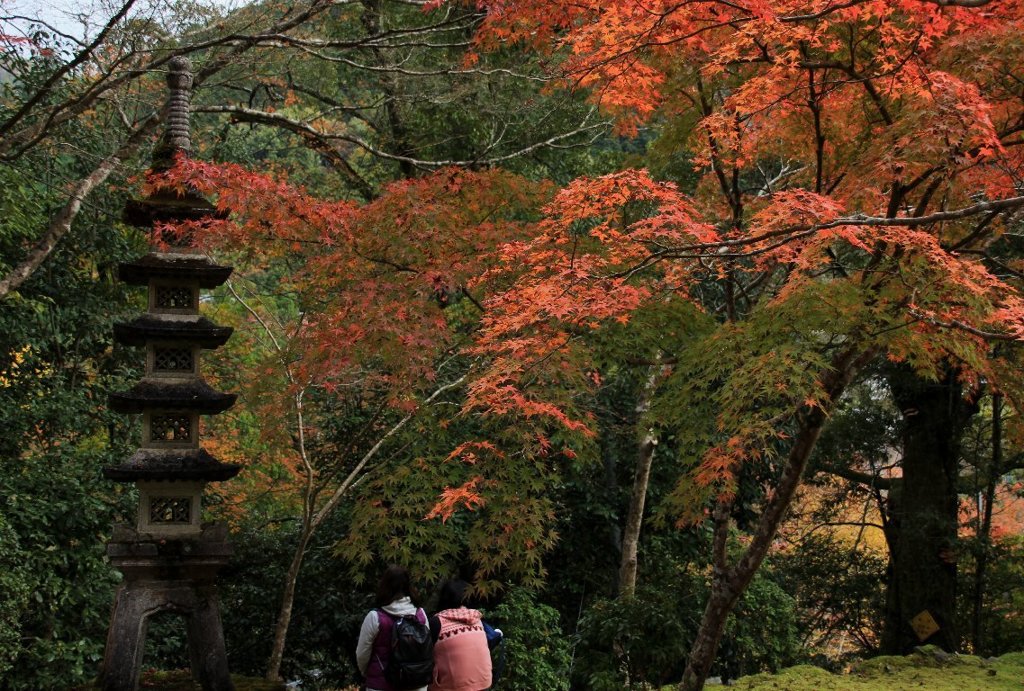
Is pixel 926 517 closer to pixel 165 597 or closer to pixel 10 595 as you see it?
pixel 165 597

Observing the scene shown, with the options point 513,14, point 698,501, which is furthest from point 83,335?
point 698,501

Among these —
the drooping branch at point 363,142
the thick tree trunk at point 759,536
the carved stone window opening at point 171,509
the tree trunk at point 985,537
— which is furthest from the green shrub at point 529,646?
the tree trunk at point 985,537

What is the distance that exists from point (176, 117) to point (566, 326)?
3.38 meters

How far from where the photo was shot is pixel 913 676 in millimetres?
7949

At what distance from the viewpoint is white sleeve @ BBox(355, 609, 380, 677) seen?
382 cm

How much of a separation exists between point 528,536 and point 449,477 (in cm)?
81

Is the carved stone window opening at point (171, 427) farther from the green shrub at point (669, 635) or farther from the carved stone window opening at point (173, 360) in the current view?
the green shrub at point (669, 635)

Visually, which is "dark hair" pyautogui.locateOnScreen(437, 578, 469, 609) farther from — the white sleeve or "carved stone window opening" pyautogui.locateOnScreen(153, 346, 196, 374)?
"carved stone window opening" pyautogui.locateOnScreen(153, 346, 196, 374)

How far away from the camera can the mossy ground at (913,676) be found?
7.11 metres

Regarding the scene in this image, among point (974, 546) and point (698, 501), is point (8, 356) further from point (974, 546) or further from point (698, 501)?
point (974, 546)

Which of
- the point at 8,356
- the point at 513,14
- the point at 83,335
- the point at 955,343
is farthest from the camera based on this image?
the point at 83,335

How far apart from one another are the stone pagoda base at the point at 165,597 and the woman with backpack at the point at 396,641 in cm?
293

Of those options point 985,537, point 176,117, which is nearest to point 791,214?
point 176,117

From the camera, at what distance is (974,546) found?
10.0m
